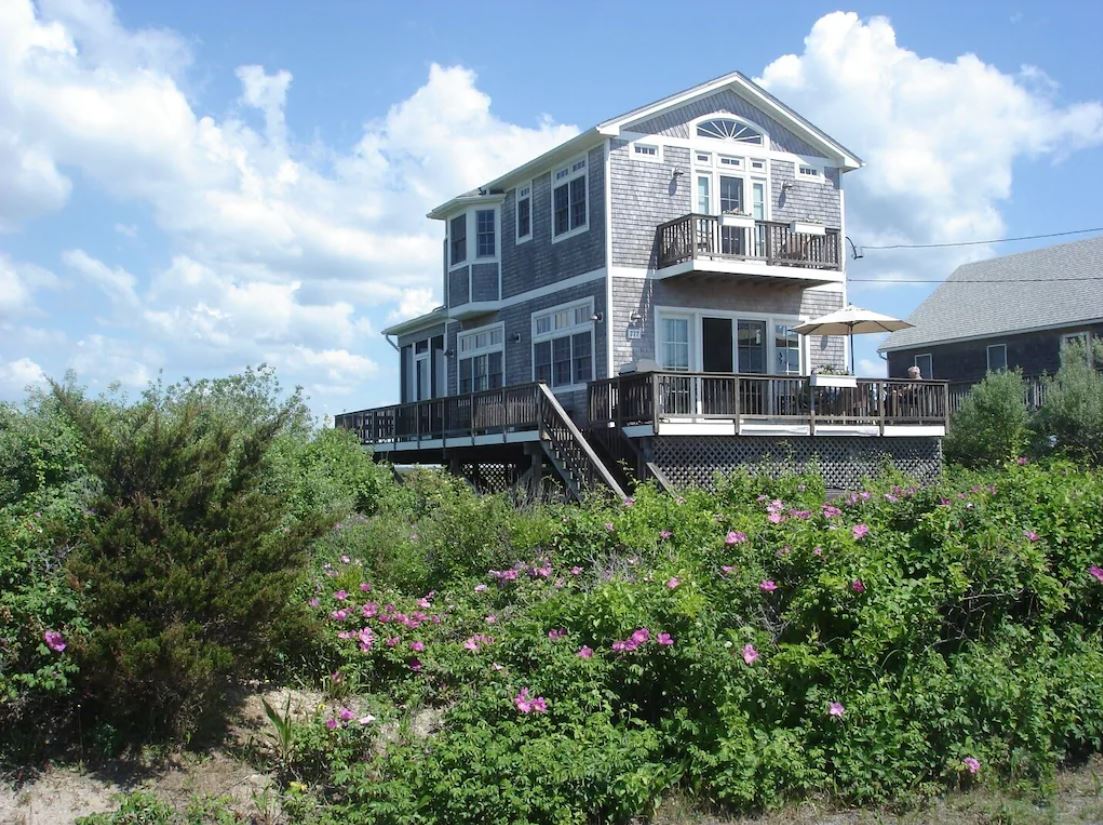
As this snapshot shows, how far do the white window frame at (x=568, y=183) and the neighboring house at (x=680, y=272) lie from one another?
0.04 meters

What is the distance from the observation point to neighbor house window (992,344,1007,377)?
3266 cm

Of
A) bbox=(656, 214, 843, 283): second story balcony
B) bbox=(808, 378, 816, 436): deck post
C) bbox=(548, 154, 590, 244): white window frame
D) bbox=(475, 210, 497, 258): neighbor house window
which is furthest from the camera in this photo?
bbox=(475, 210, 497, 258): neighbor house window

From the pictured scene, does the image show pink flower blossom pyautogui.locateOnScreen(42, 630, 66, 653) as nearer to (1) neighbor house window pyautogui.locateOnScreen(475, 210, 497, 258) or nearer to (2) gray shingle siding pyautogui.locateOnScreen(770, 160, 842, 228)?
(2) gray shingle siding pyautogui.locateOnScreen(770, 160, 842, 228)

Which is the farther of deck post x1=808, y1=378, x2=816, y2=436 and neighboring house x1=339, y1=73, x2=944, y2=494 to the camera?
neighboring house x1=339, y1=73, x2=944, y2=494

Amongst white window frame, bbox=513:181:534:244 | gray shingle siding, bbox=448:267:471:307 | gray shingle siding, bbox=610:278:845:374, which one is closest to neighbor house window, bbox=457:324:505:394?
gray shingle siding, bbox=448:267:471:307

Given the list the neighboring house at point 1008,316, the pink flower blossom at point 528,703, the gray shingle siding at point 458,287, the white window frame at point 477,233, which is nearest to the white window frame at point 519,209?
the white window frame at point 477,233

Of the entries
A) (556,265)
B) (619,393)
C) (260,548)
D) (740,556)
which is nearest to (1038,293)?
(556,265)

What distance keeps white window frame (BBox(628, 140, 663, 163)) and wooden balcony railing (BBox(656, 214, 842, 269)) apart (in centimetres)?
134

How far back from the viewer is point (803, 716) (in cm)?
665

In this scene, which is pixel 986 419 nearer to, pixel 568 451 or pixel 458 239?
pixel 568 451

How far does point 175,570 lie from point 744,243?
609 inches

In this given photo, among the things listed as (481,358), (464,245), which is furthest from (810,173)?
(481,358)

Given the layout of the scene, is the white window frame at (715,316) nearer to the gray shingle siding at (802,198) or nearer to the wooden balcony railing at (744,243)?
the wooden balcony railing at (744,243)

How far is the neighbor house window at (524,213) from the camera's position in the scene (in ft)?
74.1
